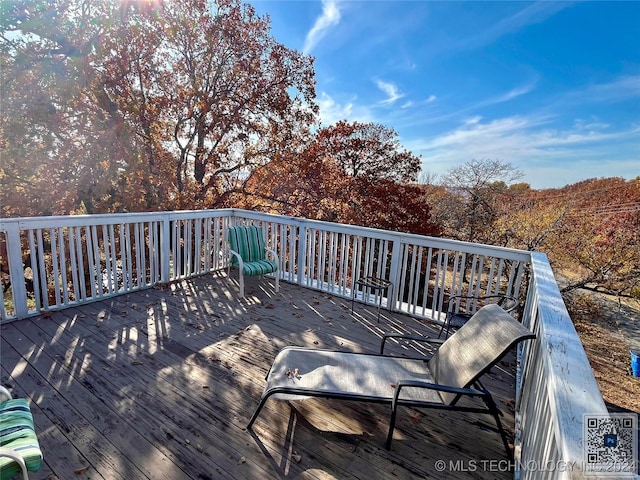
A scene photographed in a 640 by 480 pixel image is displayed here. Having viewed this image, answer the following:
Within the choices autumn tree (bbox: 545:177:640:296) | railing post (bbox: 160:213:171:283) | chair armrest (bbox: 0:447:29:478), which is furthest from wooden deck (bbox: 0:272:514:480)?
autumn tree (bbox: 545:177:640:296)

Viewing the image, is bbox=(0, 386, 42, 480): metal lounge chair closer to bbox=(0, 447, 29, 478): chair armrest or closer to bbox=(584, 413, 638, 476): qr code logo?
bbox=(0, 447, 29, 478): chair armrest

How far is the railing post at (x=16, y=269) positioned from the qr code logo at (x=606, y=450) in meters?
4.48

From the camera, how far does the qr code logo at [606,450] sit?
74 centimetres

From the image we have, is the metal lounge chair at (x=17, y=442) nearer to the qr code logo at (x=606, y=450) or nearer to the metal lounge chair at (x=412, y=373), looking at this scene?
the metal lounge chair at (x=412, y=373)

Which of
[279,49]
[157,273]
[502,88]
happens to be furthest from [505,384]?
[279,49]

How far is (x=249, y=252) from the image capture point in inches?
189

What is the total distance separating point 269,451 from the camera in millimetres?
1950

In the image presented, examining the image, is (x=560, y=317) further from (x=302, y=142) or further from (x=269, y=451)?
(x=302, y=142)

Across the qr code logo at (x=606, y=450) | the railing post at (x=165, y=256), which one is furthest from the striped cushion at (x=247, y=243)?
the qr code logo at (x=606, y=450)

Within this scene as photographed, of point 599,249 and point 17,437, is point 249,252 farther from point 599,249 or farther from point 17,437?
point 599,249

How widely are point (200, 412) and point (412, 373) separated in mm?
1507

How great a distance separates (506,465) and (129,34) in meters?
11.0

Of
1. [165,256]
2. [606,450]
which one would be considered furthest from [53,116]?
[606,450]

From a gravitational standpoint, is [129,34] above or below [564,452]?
above
